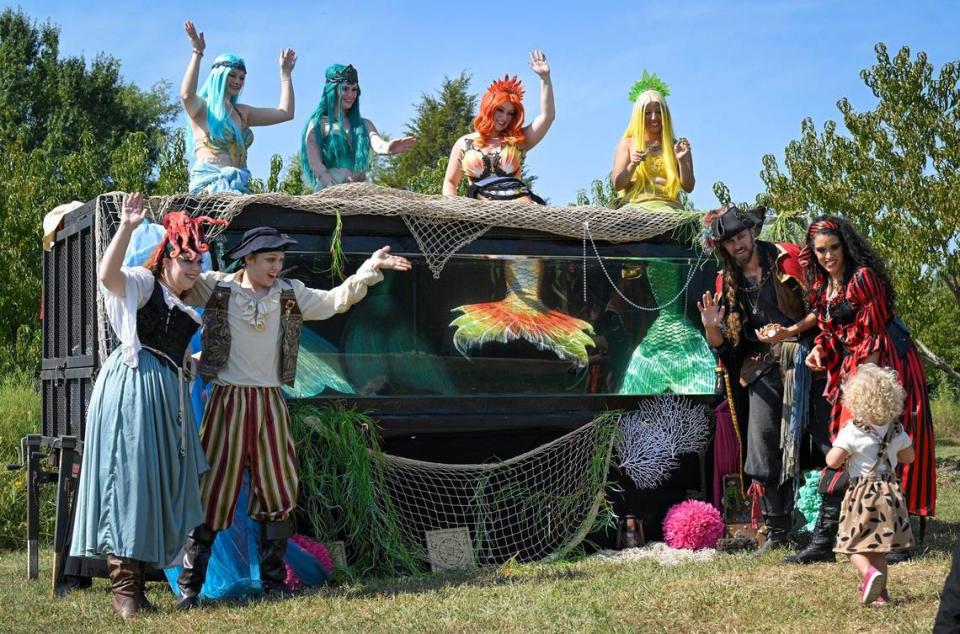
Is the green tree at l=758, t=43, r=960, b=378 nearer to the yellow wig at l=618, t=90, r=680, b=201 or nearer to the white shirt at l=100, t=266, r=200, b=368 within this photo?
the yellow wig at l=618, t=90, r=680, b=201

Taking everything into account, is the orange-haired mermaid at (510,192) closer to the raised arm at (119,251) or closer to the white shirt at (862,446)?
the raised arm at (119,251)

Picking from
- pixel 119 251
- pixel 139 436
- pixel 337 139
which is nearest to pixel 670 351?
pixel 337 139

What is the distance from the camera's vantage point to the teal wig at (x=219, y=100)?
23.9 ft

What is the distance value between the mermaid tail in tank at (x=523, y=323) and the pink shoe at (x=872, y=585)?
2.78 meters

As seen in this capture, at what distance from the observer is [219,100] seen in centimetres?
733

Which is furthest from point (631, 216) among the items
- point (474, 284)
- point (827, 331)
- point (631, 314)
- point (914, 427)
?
point (914, 427)

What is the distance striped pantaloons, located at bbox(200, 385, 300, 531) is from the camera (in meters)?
5.64

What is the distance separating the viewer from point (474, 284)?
7.10m

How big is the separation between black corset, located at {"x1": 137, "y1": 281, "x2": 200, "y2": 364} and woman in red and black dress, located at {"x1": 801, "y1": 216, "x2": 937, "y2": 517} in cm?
322

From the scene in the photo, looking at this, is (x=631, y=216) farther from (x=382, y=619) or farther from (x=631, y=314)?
(x=382, y=619)

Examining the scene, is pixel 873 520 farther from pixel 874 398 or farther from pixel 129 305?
pixel 129 305

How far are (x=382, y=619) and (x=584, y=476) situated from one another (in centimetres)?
230

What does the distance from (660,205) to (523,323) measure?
4.38 ft

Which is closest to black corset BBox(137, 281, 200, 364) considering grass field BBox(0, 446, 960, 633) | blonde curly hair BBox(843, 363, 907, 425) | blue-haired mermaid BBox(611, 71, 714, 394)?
grass field BBox(0, 446, 960, 633)
